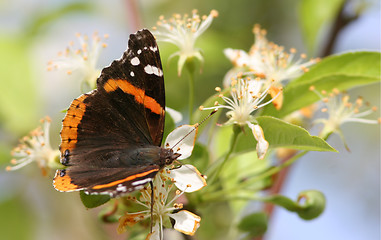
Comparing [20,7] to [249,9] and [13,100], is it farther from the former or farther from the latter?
[249,9]

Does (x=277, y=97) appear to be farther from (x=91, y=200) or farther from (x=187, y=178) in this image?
(x=91, y=200)

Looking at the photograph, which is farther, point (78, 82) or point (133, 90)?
point (78, 82)

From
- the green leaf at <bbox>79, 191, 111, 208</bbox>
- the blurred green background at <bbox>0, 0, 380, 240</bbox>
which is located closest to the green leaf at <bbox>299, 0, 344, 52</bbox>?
the blurred green background at <bbox>0, 0, 380, 240</bbox>

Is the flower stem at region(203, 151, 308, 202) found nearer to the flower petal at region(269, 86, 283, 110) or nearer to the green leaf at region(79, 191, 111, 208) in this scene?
the flower petal at region(269, 86, 283, 110)

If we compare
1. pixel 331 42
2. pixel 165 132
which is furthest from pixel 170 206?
pixel 331 42

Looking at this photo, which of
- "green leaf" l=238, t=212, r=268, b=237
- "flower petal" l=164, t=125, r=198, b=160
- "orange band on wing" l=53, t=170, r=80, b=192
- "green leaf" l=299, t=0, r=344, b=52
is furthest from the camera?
"green leaf" l=299, t=0, r=344, b=52

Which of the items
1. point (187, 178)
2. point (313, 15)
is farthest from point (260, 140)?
point (313, 15)

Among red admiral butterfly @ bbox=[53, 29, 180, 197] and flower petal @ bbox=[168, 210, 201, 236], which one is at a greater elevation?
red admiral butterfly @ bbox=[53, 29, 180, 197]
